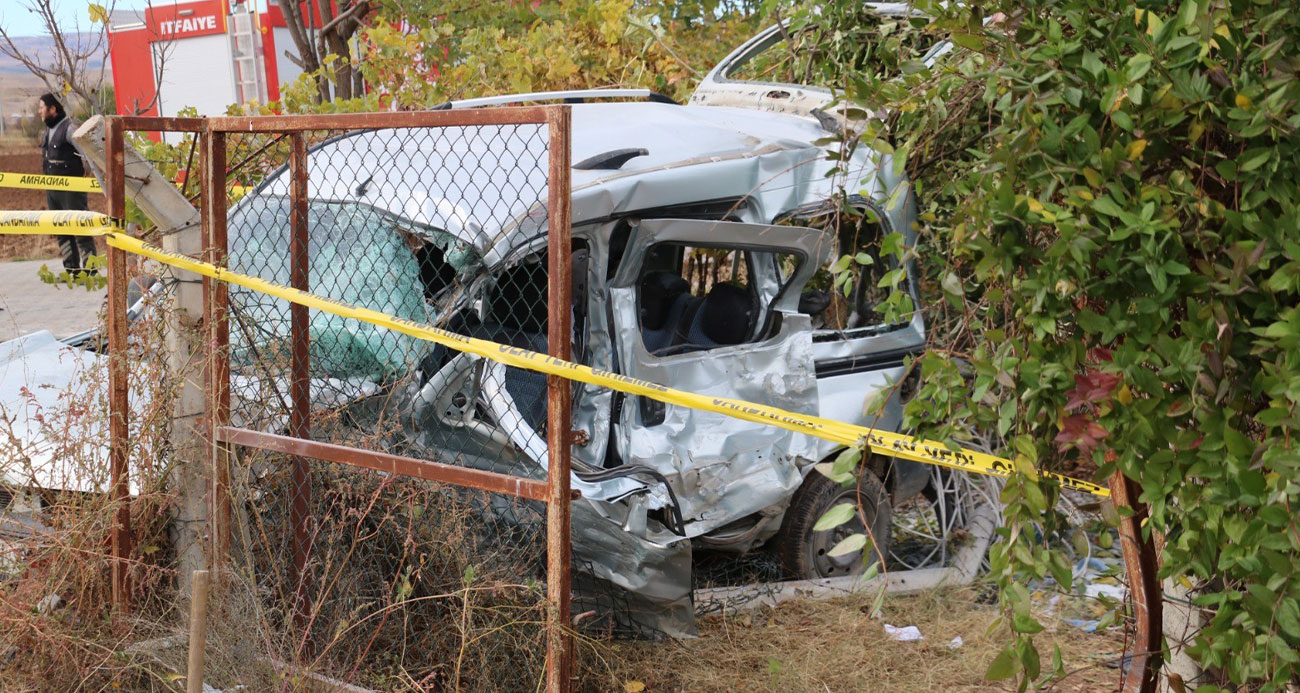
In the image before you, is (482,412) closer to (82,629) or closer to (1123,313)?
(82,629)

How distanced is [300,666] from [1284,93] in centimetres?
312

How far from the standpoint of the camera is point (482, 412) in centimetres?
412

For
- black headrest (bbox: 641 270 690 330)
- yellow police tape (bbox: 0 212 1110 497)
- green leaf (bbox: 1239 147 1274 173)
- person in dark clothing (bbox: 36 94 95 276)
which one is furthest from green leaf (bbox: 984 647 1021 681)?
person in dark clothing (bbox: 36 94 95 276)

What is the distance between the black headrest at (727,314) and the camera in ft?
16.4

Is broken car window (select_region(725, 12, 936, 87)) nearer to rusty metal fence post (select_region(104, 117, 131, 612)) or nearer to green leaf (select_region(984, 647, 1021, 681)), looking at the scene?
green leaf (select_region(984, 647, 1021, 681))

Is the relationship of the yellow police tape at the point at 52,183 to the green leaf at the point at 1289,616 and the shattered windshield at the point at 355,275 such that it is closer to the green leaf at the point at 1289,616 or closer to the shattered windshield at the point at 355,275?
the shattered windshield at the point at 355,275

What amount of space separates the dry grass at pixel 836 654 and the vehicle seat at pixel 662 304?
136cm

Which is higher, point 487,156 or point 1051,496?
point 487,156

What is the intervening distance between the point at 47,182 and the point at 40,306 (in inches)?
309

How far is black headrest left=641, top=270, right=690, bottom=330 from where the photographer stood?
17.2ft

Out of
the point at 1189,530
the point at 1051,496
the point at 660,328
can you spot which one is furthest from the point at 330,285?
the point at 1189,530

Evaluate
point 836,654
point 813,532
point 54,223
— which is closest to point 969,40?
point 836,654

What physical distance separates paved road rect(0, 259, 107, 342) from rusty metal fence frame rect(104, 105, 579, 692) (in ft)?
19.1

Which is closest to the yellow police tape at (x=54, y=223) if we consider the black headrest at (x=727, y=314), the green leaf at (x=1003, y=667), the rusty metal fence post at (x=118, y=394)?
the rusty metal fence post at (x=118, y=394)
